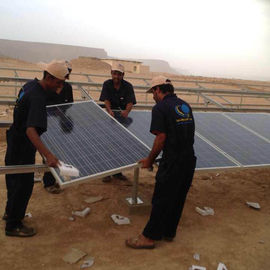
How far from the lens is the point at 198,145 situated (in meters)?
4.29

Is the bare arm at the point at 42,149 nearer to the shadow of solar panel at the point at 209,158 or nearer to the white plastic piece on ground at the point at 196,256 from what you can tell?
the shadow of solar panel at the point at 209,158

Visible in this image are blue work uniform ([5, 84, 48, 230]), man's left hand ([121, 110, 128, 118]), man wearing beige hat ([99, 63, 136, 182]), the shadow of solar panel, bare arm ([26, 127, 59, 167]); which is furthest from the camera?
man wearing beige hat ([99, 63, 136, 182])

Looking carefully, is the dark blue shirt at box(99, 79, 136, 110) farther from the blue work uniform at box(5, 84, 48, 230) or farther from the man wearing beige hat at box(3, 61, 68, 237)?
the blue work uniform at box(5, 84, 48, 230)

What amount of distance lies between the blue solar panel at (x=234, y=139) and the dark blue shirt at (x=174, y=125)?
46.2 inches

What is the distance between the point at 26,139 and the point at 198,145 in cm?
216

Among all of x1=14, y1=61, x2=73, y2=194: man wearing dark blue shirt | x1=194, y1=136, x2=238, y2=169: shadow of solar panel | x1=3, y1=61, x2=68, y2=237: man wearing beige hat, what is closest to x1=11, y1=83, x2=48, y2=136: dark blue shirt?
x1=3, y1=61, x2=68, y2=237: man wearing beige hat

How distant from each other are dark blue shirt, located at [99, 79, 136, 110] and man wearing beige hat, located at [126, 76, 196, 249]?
5.71 ft

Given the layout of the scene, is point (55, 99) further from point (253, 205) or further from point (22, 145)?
point (253, 205)

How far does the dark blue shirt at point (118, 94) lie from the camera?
509 centimetres

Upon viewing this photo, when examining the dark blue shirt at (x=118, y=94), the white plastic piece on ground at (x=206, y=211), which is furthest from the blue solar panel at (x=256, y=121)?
the dark blue shirt at (x=118, y=94)

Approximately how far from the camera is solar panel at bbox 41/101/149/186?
10.3 feet

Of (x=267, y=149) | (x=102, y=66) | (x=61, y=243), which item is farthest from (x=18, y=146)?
(x=102, y=66)

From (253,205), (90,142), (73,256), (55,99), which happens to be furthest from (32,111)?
(253,205)

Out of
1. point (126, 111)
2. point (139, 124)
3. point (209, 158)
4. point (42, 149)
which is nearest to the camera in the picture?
point (42, 149)
